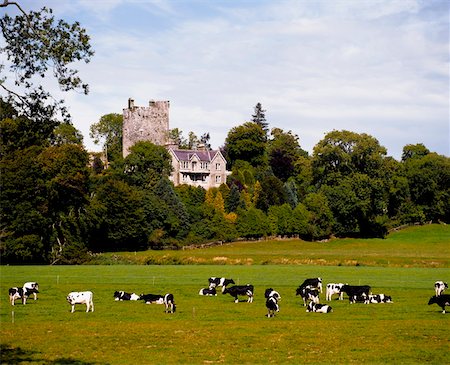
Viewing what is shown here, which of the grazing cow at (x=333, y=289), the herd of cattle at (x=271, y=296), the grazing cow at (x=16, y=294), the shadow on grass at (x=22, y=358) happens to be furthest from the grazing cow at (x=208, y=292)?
the shadow on grass at (x=22, y=358)

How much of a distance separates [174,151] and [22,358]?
110964 millimetres

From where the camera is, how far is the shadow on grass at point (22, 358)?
79.7ft

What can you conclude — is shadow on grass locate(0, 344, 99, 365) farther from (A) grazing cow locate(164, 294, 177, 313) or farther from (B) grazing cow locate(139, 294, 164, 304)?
(B) grazing cow locate(139, 294, 164, 304)

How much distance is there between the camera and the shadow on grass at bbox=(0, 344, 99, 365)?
79.7 feet

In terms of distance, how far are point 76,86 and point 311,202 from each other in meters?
102

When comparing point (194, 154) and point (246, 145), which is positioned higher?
point (246, 145)

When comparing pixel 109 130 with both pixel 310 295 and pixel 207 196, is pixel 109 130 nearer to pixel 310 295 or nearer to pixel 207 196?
pixel 207 196

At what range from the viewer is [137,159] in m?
123

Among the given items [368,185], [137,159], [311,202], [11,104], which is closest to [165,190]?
[137,159]

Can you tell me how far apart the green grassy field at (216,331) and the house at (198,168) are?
86.0 meters

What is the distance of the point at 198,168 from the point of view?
136 metres

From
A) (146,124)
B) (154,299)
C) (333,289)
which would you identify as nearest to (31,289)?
(154,299)

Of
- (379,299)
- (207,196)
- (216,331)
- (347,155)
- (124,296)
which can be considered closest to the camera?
(216,331)

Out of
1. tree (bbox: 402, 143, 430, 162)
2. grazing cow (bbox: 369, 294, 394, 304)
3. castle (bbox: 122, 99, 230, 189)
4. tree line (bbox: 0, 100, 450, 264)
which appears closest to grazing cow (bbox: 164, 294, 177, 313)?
grazing cow (bbox: 369, 294, 394, 304)
